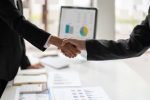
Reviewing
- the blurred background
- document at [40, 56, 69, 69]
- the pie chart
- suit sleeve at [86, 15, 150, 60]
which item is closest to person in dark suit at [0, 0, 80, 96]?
suit sleeve at [86, 15, 150, 60]

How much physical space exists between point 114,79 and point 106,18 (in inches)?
43.3

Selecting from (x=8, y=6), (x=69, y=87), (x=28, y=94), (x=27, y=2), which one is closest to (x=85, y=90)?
(x=69, y=87)

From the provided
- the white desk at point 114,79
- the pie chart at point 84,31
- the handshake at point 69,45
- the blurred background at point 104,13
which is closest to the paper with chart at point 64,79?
the white desk at point 114,79

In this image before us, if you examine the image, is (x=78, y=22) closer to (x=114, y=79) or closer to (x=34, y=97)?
(x=114, y=79)

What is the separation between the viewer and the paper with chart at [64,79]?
169 centimetres

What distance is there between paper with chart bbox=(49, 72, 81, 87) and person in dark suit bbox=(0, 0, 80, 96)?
23 centimetres

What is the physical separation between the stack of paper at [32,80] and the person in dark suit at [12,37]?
75 millimetres

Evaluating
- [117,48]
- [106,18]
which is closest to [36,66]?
[117,48]

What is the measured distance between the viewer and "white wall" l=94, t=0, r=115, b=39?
2.76 m

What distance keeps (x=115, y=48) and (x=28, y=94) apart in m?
0.65

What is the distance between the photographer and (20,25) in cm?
171

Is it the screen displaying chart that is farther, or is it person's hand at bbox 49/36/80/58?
the screen displaying chart

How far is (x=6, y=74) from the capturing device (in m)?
1.70

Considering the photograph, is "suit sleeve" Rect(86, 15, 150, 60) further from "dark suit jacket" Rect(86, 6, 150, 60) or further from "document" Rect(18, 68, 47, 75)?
"document" Rect(18, 68, 47, 75)
